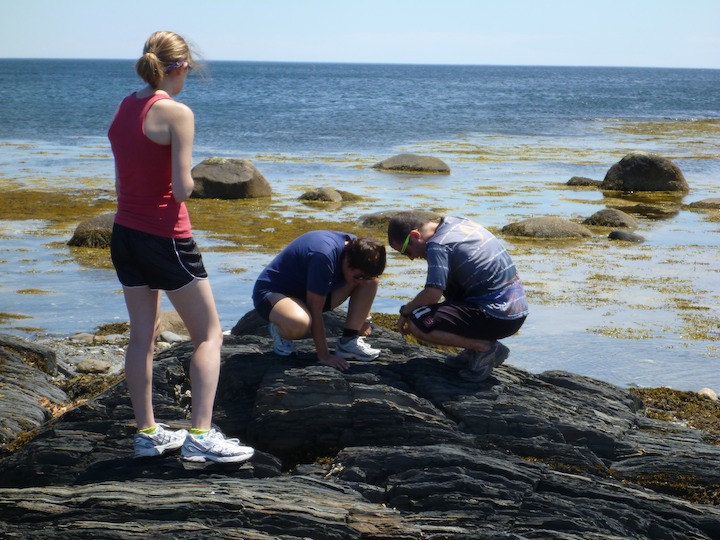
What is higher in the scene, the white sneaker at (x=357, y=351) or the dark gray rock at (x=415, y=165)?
the white sneaker at (x=357, y=351)

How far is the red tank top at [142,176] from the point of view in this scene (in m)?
4.63

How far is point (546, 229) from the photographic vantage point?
17453mm

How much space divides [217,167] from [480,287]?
1680cm

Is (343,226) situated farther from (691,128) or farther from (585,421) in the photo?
(691,128)

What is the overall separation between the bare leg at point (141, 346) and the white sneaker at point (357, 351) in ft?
5.69

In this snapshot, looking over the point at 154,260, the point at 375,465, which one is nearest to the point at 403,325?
the point at 375,465

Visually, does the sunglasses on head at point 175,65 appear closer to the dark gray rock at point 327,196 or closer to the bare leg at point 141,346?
the bare leg at point 141,346

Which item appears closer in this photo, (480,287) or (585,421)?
(585,421)

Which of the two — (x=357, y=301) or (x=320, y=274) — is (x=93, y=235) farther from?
(x=320, y=274)

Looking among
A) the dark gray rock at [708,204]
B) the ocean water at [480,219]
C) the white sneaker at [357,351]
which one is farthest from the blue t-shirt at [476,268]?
the dark gray rock at [708,204]

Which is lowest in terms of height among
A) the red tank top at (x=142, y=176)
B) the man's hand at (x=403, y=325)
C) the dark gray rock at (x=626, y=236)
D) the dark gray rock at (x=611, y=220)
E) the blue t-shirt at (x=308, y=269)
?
the dark gray rock at (x=626, y=236)

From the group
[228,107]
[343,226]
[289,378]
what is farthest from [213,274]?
[228,107]

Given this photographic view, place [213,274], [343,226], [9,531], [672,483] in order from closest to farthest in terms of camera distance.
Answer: [9,531], [672,483], [213,274], [343,226]

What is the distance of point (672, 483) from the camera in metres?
5.47
